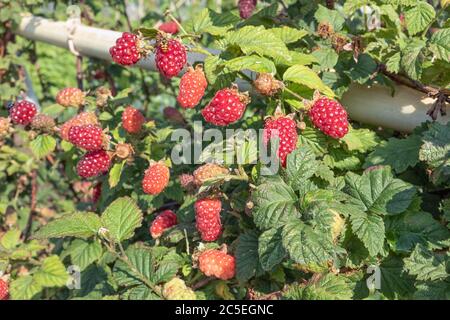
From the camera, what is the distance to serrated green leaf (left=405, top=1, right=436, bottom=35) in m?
1.50

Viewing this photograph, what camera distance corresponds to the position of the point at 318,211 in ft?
3.73

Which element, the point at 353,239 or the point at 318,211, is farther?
the point at 353,239

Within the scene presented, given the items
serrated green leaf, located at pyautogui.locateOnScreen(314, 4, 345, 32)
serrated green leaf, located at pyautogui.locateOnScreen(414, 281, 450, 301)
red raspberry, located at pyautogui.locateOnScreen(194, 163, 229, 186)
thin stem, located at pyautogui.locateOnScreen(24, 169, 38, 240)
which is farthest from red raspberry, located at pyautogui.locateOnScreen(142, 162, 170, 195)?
thin stem, located at pyautogui.locateOnScreen(24, 169, 38, 240)

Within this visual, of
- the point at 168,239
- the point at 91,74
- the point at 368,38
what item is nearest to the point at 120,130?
the point at 168,239

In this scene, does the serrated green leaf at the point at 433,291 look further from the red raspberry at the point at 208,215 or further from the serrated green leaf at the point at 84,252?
the serrated green leaf at the point at 84,252

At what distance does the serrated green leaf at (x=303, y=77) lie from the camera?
1327 millimetres

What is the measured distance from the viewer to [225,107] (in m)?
1.29

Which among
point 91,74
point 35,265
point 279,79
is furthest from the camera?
point 91,74

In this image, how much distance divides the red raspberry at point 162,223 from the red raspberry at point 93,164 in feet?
0.71

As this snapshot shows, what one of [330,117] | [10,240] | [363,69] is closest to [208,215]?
[330,117]

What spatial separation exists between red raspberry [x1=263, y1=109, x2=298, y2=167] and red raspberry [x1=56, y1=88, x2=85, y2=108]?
79 cm
